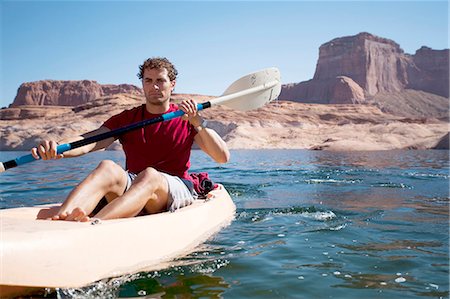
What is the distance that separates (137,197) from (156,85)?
0.96m

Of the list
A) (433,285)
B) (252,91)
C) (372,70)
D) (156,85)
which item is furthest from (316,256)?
(372,70)

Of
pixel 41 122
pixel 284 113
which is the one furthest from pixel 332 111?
pixel 41 122

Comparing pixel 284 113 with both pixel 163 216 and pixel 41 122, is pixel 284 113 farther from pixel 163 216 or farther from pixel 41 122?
pixel 163 216

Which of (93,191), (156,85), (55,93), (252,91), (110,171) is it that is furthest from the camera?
(55,93)

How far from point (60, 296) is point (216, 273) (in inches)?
35.6

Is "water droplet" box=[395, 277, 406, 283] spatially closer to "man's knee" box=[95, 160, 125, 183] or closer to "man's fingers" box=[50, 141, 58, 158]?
"man's knee" box=[95, 160, 125, 183]

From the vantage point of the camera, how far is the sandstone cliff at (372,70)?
273 feet

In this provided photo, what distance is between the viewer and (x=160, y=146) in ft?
11.4

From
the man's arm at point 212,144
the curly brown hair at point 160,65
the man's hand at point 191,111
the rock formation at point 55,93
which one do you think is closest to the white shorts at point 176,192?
the man's arm at point 212,144

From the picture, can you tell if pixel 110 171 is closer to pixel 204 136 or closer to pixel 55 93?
pixel 204 136

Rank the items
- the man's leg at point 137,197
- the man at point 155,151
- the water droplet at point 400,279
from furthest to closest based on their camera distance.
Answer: the man at point 155,151 < the man's leg at point 137,197 < the water droplet at point 400,279

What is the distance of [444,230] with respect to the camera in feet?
12.7

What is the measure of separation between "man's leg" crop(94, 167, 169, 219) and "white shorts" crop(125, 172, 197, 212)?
0.38ft

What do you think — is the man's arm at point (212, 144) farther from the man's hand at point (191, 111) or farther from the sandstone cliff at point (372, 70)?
the sandstone cliff at point (372, 70)
